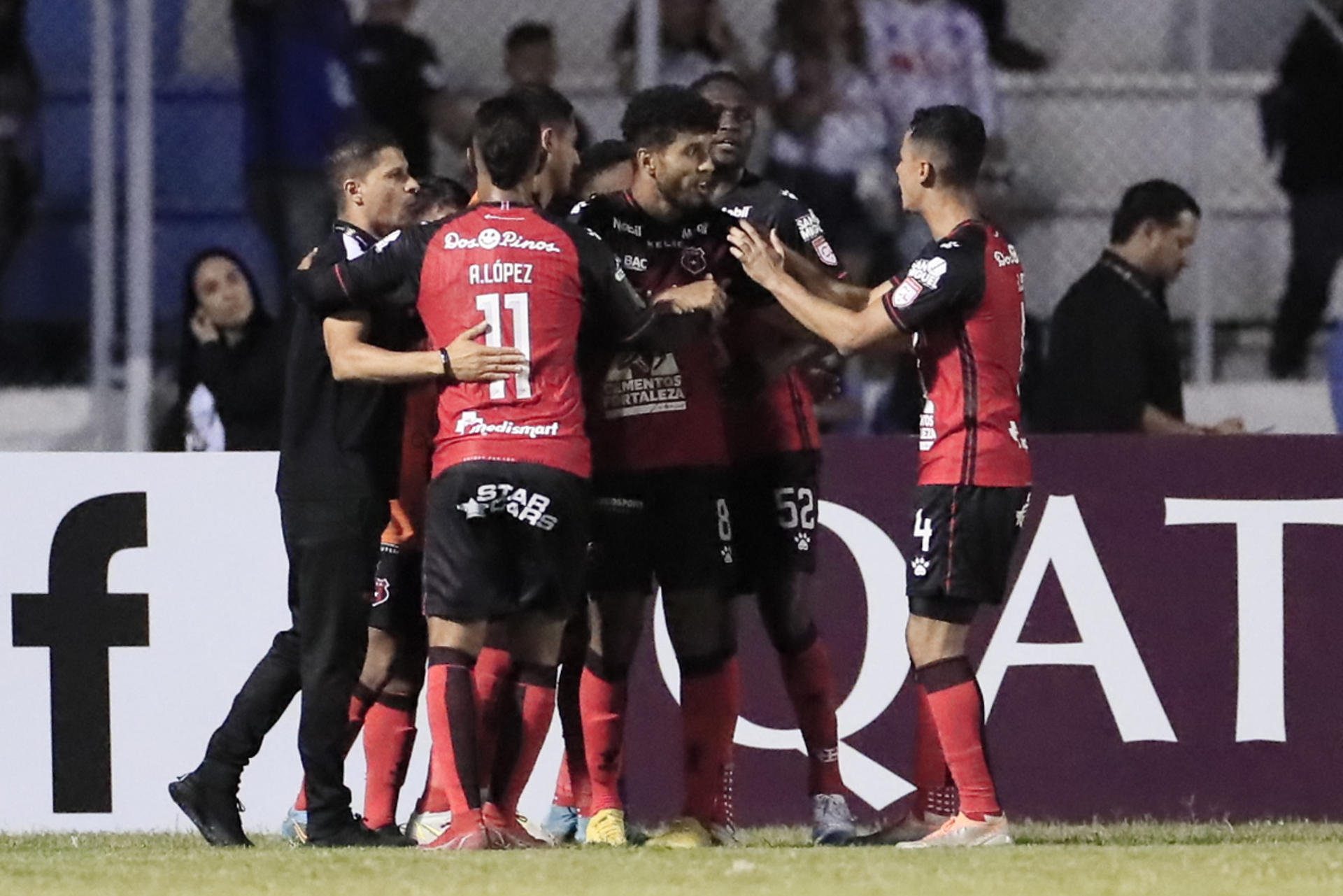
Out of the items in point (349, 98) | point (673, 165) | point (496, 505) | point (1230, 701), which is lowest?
point (1230, 701)

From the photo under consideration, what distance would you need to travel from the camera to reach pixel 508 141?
6.30 metres

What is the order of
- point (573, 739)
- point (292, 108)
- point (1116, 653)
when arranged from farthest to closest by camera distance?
point (292, 108), point (1116, 653), point (573, 739)

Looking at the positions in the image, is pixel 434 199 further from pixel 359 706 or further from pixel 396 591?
pixel 359 706

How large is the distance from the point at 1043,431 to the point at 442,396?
10.2ft

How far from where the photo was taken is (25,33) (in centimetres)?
1026

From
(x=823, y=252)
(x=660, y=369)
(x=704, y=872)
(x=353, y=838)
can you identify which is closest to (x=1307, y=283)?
(x=823, y=252)

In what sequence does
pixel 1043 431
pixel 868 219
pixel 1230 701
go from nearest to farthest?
pixel 1230 701
pixel 1043 431
pixel 868 219

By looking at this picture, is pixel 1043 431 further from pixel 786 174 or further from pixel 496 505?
pixel 496 505

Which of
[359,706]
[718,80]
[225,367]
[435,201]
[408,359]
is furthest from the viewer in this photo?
[225,367]

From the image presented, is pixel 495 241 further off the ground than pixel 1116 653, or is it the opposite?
pixel 495 241

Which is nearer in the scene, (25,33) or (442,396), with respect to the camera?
(442,396)

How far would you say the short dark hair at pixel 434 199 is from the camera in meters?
7.50

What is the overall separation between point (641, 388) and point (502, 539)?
64 cm

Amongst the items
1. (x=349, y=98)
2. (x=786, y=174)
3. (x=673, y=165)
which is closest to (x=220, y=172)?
(x=349, y=98)
